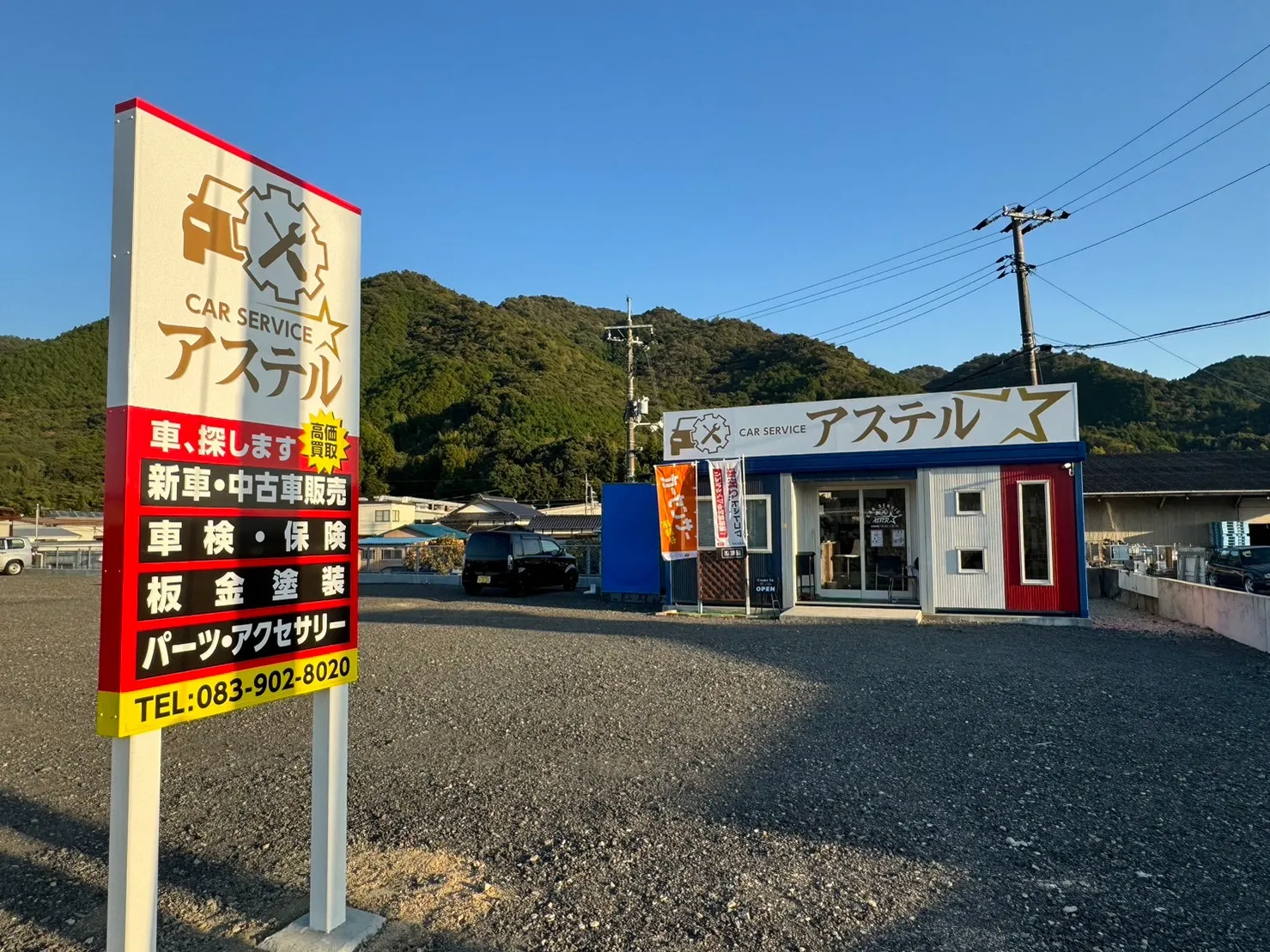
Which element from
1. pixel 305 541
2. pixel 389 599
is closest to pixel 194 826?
pixel 305 541

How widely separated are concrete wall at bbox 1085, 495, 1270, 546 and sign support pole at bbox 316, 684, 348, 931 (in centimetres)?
2946

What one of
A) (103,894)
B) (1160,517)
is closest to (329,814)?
(103,894)

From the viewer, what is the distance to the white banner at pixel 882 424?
13086mm

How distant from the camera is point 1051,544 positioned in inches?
503

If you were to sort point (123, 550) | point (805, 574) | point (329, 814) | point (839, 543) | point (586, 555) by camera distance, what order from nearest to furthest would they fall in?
point (123, 550), point (329, 814), point (805, 574), point (839, 543), point (586, 555)

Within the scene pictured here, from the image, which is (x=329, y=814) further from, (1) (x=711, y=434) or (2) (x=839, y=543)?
(2) (x=839, y=543)

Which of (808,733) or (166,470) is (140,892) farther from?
(808,733)

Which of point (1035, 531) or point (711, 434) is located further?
point (711, 434)

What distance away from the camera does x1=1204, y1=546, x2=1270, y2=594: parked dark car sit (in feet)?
53.1

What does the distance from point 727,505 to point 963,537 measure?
3980 millimetres

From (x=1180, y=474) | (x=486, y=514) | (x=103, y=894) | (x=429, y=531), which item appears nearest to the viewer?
(x=103, y=894)

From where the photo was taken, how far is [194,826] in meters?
4.23

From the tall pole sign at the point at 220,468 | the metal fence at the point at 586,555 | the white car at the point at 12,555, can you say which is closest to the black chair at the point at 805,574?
the metal fence at the point at 586,555

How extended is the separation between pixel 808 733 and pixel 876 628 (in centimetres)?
641
